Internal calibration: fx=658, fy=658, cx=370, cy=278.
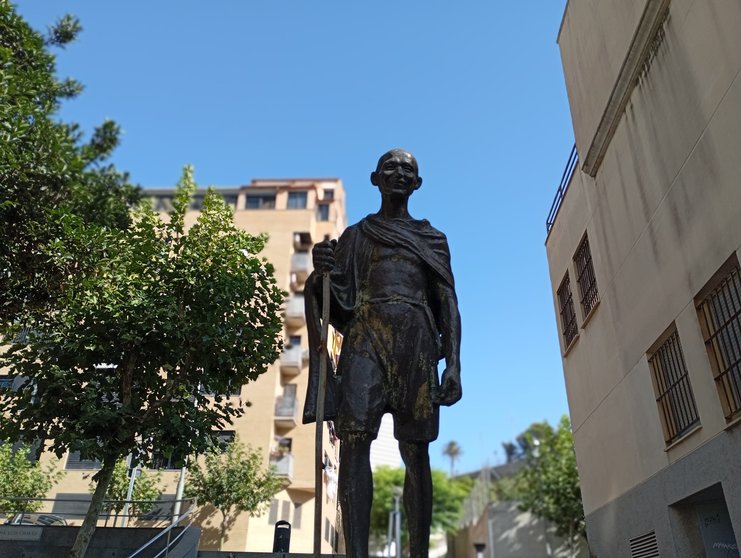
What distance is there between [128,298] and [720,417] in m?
10.9

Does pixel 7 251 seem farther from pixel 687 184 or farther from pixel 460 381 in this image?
pixel 687 184

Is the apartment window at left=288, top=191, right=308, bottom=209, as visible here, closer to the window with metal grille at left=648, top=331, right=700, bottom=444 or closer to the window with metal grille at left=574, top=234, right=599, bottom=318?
the window with metal grille at left=574, top=234, right=599, bottom=318

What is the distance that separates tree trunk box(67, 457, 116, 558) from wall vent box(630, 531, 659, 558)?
9.16 meters

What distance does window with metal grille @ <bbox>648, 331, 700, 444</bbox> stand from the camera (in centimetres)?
878

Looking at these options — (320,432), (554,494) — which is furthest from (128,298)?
(554,494)

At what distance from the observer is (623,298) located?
1098 cm

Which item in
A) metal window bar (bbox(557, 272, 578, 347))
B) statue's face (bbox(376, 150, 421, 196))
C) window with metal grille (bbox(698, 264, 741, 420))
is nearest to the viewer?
statue's face (bbox(376, 150, 421, 196))

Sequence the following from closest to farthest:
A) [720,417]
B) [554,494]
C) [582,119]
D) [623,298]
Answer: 1. [720,417]
2. [623,298]
3. [582,119]
4. [554,494]

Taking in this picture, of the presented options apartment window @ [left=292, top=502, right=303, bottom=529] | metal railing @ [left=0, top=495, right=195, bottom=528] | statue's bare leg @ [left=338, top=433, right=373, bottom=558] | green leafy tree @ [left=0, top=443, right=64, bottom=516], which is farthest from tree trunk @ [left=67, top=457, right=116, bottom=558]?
apartment window @ [left=292, top=502, right=303, bottom=529]

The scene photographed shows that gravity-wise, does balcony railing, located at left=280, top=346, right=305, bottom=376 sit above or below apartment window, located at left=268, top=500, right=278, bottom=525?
above

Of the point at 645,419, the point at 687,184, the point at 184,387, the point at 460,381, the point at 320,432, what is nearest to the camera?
the point at 320,432

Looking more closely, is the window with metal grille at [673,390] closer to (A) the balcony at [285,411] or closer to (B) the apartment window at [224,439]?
(B) the apartment window at [224,439]

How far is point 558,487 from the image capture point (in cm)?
3156

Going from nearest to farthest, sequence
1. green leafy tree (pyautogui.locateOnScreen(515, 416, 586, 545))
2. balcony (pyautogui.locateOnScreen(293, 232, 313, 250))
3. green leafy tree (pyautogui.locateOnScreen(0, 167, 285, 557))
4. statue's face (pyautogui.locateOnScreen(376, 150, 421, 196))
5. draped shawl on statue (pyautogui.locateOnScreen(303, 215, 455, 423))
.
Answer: draped shawl on statue (pyautogui.locateOnScreen(303, 215, 455, 423)) < statue's face (pyautogui.locateOnScreen(376, 150, 421, 196)) < green leafy tree (pyautogui.locateOnScreen(0, 167, 285, 557)) < green leafy tree (pyautogui.locateOnScreen(515, 416, 586, 545)) < balcony (pyautogui.locateOnScreen(293, 232, 313, 250))
